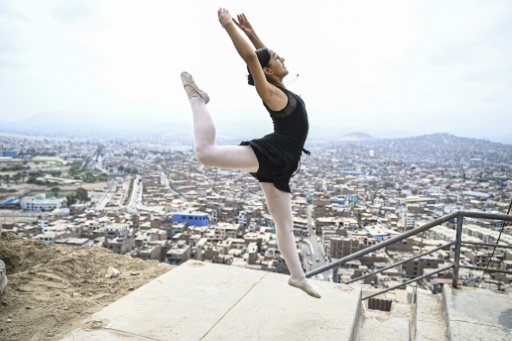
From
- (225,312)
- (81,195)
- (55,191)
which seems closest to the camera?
(225,312)

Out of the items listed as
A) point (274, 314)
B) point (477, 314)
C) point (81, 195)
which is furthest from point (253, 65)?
point (81, 195)

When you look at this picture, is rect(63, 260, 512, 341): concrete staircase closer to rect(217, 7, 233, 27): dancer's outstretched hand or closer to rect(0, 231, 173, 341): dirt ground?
rect(0, 231, 173, 341): dirt ground

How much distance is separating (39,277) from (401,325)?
2.41m

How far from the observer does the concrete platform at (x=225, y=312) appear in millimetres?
1609

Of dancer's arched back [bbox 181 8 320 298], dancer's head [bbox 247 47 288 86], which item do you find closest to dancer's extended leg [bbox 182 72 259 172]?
dancer's arched back [bbox 181 8 320 298]

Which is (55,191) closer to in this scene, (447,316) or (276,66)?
(276,66)

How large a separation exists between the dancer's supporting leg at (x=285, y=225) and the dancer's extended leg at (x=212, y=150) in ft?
0.60

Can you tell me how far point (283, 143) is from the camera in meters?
1.56

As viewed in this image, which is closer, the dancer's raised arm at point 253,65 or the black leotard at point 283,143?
the dancer's raised arm at point 253,65

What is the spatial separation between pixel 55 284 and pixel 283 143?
1983 millimetres

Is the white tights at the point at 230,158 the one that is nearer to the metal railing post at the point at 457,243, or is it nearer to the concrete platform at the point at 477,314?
the concrete platform at the point at 477,314

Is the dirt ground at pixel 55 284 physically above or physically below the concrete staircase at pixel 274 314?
below

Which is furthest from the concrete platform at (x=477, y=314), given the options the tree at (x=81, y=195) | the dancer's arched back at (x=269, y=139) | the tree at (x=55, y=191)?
the tree at (x=81, y=195)

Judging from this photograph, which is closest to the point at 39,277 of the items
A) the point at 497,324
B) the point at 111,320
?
the point at 111,320
